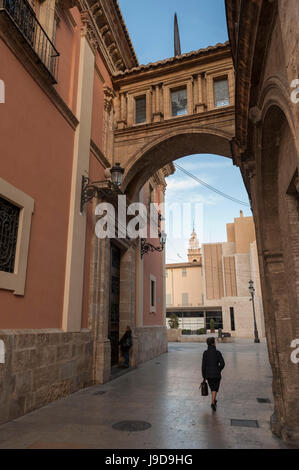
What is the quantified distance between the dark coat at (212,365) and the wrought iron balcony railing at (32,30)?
6263 millimetres

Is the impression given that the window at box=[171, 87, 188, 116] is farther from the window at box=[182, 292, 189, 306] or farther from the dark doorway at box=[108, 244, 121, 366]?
the window at box=[182, 292, 189, 306]

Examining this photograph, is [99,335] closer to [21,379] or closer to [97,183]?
[21,379]

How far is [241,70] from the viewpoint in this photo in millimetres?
4629

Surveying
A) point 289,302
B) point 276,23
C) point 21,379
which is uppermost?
point 276,23

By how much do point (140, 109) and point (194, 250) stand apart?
193 feet

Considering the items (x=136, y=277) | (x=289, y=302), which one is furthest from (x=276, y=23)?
(x=136, y=277)

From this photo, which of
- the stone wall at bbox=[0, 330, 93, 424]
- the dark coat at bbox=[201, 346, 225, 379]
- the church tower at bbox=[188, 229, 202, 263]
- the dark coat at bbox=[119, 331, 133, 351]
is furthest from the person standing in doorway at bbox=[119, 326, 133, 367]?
the church tower at bbox=[188, 229, 202, 263]

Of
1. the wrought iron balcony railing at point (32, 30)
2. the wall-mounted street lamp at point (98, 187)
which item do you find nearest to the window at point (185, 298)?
the wall-mounted street lamp at point (98, 187)

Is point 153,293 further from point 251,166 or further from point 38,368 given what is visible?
point 251,166

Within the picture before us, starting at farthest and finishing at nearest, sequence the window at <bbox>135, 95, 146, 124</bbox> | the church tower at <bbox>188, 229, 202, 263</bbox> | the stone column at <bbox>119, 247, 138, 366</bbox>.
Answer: the church tower at <bbox>188, 229, 202, 263</bbox>
the window at <bbox>135, 95, 146, 124</bbox>
the stone column at <bbox>119, 247, 138, 366</bbox>

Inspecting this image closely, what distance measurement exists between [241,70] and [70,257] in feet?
16.5

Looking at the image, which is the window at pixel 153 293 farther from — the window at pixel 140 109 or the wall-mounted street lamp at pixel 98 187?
the wall-mounted street lamp at pixel 98 187

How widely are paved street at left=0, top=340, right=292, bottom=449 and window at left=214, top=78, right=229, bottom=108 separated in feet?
27.4

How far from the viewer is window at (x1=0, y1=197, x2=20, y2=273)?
17.0 ft
